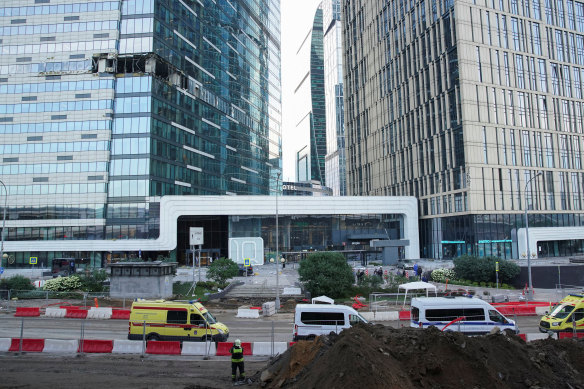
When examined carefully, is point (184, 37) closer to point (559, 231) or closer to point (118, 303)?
point (118, 303)

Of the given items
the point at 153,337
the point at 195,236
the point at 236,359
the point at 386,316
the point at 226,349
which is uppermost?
the point at 195,236

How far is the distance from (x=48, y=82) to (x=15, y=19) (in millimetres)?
12397

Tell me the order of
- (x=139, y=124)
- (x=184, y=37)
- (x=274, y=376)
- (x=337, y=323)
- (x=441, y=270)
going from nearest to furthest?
(x=274, y=376) < (x=337, y=323) < (x=441, y=270) < (x=139, y=124) < (x=184, y=37)

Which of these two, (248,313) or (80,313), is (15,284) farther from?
(248,313)

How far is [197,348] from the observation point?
19.3 metres

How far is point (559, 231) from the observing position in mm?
66500

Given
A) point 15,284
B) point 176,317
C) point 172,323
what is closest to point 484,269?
point 176,317

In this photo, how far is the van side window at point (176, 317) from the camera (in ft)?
68.7

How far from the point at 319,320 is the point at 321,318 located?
0.44 feet

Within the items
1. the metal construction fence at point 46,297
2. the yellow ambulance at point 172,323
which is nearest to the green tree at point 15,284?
the metal construction fence at point 46,297

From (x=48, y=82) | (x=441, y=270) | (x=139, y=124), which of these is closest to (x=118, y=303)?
(x=441, y=270)

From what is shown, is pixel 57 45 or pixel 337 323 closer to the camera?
pixel 337 323

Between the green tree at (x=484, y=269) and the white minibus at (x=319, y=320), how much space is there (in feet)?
84.8

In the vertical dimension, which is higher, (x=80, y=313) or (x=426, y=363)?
(x=426, y=363)
